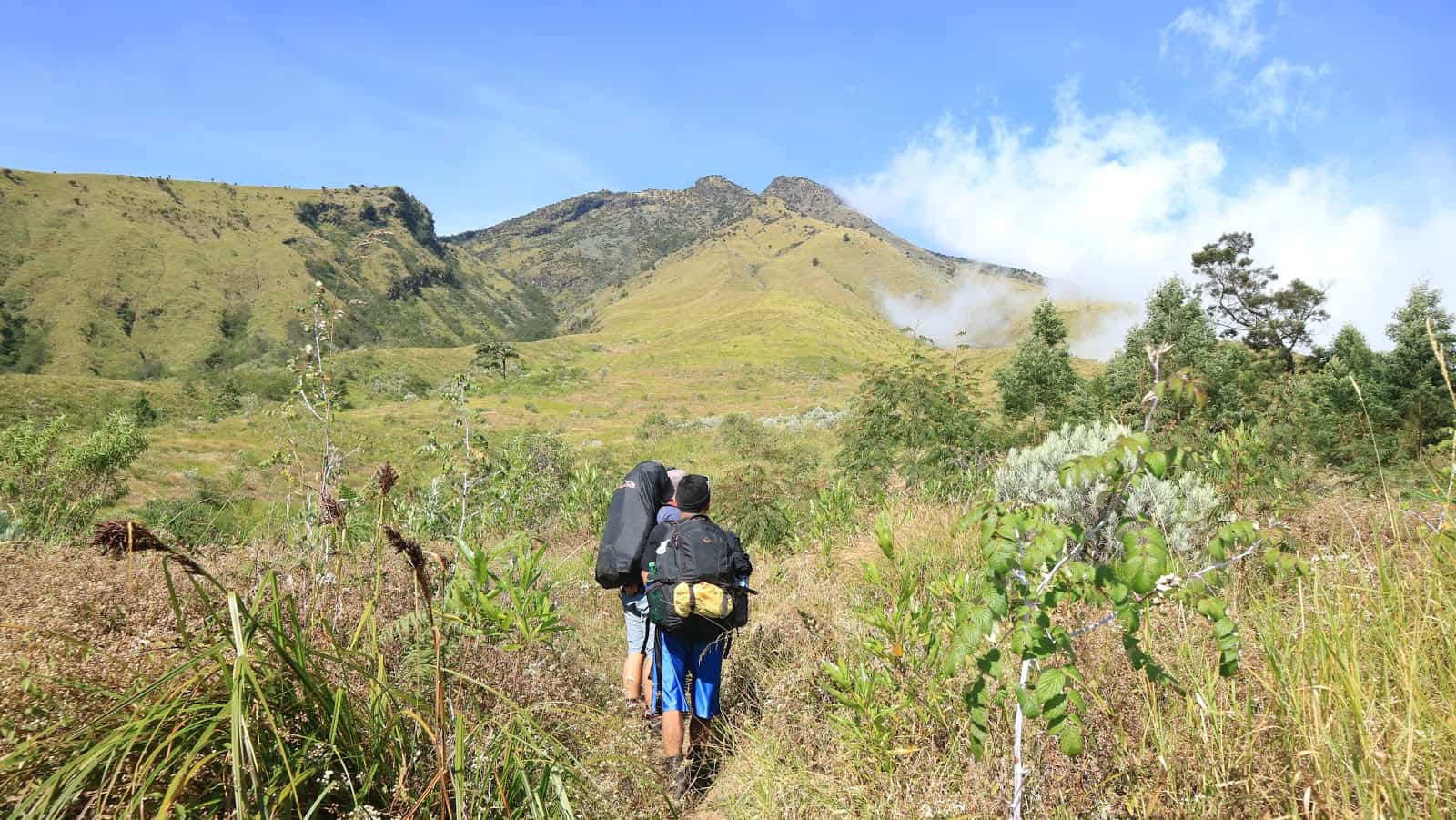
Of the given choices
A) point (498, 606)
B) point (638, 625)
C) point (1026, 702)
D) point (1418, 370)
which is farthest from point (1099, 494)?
point (1418, 370)

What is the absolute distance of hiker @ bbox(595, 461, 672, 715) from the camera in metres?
3.89

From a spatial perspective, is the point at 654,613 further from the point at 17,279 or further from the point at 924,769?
the point at 17,279

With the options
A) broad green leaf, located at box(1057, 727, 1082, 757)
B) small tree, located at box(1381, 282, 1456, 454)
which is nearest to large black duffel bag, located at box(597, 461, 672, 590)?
broad green leaf, located at box(1057, 727, 1082, 757)

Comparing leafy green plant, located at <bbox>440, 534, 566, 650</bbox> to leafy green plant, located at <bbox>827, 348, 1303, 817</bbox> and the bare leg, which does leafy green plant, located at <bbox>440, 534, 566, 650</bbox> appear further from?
leafy green plant, located at <bbox>827, 348, 1303, 817</bbox>

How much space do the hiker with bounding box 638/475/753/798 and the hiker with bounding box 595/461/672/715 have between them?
258 mm

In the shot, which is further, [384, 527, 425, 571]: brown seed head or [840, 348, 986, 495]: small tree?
[840, 348, 986, 495]: small tree

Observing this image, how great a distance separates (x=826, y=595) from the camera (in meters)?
5.03

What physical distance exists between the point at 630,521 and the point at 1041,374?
16.9 meters

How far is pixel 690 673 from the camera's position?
3.60 metres

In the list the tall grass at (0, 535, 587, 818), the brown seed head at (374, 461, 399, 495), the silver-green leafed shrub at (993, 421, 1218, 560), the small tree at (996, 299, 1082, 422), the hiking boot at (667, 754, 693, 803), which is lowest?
the hiking boot at (667, 754, 693, 803)

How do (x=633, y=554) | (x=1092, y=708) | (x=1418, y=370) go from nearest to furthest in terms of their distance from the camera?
(x=1092, y=708), (x=633, y=554), (x=1418, y=370)

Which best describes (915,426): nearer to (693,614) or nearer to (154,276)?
(693,614)

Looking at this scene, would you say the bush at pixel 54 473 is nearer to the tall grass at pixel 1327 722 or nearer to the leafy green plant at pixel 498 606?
the leafy green plant at pixel 498 606

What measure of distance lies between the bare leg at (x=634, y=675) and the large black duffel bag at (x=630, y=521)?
1.49 feet
